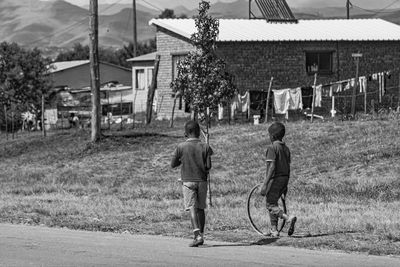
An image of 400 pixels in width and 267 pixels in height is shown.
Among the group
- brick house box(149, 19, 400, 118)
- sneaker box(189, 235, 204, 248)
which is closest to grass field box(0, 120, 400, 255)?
sneaker box(189, 235, 204, 248)

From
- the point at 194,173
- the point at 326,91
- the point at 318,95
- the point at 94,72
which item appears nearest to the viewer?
the point at 194,173

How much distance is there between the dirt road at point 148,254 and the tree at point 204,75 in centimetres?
524

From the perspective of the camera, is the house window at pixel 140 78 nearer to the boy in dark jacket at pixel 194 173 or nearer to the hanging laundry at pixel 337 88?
the hanging laundry at pixel 337 88

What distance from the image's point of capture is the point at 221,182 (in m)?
22.9

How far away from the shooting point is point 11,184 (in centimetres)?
2534

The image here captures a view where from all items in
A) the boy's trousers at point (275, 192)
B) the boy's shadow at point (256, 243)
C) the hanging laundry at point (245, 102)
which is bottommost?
the boy's shadow at point (256, 243)

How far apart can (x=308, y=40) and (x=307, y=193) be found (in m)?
21.0

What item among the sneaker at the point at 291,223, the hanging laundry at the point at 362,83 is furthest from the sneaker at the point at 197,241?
the hanging laundry at the point at 362,83

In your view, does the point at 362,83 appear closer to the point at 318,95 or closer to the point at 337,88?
the point at 337,88

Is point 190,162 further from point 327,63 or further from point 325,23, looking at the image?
point 325,23

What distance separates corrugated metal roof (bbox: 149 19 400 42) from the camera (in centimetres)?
3984

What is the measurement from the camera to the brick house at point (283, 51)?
39.3m

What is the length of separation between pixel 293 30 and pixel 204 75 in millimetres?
24415

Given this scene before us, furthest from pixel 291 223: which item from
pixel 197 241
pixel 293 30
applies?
pixel 293 30
